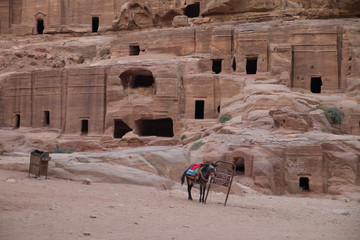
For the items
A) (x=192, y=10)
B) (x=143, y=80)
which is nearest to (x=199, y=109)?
(x=143, y=80)

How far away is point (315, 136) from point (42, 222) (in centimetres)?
1481

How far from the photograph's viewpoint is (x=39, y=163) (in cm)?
1116

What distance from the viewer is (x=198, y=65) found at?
28.2 metres

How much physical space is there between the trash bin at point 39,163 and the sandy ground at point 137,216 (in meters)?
0.32

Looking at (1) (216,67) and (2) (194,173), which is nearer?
(2) (194,173)

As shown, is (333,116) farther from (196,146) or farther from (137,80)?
(137,80)

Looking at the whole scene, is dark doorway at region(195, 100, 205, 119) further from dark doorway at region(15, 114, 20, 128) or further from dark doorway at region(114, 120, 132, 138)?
dark doorway at region(15, 114, 20, 128)

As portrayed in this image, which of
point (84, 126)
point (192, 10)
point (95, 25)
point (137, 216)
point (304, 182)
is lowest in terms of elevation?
point (304, 182)

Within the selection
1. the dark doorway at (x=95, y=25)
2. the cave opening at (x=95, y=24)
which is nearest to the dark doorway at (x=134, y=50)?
the cave opening at (x=95, y=24)

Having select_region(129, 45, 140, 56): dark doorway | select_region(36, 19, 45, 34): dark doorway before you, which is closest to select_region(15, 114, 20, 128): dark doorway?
select_region(129, 45, 140, 56): dark doorway

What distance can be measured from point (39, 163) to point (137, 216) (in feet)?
15.4

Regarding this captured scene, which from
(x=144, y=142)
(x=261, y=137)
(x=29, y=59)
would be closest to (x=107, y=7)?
(x=29, y=59)

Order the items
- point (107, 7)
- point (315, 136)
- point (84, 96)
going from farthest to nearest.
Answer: point (107, 7) → point (84, 96) → point (315, 136)

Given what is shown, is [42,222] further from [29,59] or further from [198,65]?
[29,59]
